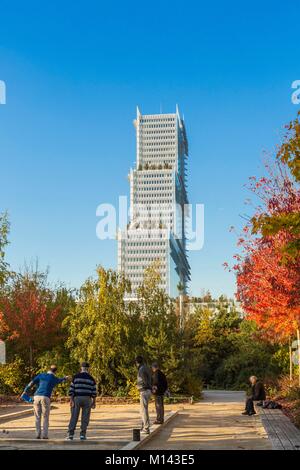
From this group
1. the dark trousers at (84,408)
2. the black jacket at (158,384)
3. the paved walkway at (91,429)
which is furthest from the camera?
the black jacket at (158,384)

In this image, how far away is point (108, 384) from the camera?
91.2 ft

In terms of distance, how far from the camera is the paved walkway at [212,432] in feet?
42.8

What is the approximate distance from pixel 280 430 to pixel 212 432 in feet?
5.17

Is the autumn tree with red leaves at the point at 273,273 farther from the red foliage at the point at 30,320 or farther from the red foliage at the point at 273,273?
the red foliage at the point at 30,320

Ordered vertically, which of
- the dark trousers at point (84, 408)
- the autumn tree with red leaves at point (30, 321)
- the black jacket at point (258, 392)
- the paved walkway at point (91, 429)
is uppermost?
the autumn tree with red leaves at point (30, 321)

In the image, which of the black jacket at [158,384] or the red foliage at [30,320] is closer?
the black jacket at [158,384]

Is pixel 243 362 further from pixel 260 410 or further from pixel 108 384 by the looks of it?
pixel 260 410

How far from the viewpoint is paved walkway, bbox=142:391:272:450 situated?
13047mm

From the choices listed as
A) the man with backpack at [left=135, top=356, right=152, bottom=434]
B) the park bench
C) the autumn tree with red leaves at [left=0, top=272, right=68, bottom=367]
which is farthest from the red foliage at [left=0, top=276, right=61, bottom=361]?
the man with backpack at [left=135, top=356, right=152, bottom=434]

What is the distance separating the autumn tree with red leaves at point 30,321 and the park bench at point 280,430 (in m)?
12.3

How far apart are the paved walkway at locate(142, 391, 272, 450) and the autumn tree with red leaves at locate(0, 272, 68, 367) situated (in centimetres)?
968

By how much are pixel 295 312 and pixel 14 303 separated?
15.1m

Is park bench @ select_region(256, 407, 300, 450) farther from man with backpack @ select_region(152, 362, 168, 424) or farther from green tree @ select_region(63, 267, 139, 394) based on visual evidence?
green tree @ select_region(63, 267, 139, 394)

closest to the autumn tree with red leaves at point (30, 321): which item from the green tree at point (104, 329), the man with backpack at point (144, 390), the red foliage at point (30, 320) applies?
the red foliage at point (30, 320)
